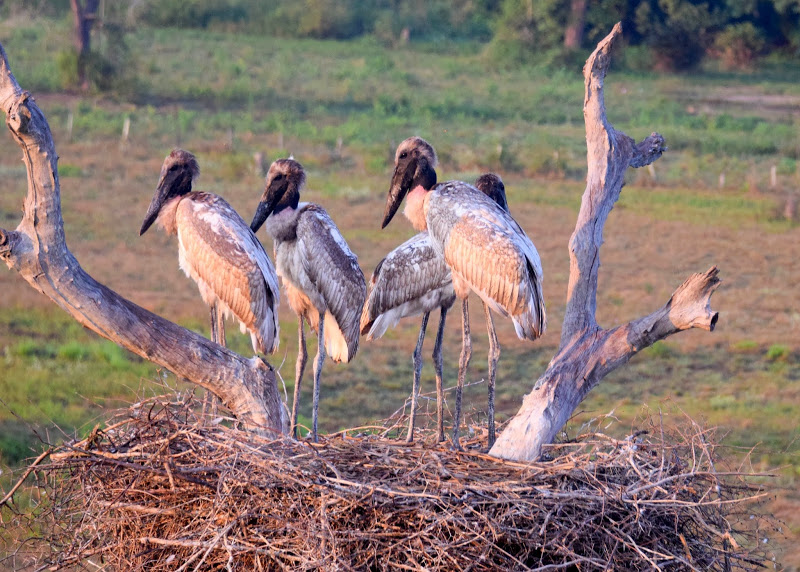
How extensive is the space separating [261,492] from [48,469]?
1090 millimetres

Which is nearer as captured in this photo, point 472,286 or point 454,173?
point 472,286

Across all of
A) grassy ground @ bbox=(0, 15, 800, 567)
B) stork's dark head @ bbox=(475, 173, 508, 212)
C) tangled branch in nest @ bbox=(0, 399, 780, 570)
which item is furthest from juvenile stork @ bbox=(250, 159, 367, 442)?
tangled branch in nest @ bbox=(0, 399, 780, 570)

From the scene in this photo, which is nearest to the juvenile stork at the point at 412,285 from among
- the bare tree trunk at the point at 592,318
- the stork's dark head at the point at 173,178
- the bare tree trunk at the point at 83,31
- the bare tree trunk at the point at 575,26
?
the bare tree trunk at the point at 592,318

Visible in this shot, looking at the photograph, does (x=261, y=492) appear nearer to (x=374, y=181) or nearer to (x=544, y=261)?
(x=544, y=261)

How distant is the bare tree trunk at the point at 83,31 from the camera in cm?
3469

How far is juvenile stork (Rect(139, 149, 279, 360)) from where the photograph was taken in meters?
7.55

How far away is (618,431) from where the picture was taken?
11648 millimetres

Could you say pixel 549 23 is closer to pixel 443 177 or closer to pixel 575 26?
pixel 575 26

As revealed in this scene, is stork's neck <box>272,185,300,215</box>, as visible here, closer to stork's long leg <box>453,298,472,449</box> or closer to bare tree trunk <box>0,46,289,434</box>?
stork's long leg <box>453,298,472,449</box>

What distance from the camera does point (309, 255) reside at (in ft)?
25.5

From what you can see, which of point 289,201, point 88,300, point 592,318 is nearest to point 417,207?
point 289,201

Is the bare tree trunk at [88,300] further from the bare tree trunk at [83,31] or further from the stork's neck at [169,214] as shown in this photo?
the bare tree trunk at [83,31]

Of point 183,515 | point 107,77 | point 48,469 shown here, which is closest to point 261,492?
point 183,515

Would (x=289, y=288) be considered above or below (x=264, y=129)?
above
